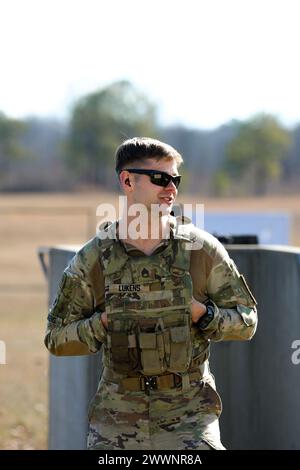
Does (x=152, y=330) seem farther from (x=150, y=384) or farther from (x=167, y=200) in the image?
(x=167, y=200)

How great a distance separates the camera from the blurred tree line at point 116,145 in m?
72.9

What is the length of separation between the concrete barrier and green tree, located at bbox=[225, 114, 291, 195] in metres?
66.7

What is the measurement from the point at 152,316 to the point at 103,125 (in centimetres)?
7418

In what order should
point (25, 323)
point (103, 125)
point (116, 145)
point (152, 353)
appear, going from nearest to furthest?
point (152, 353)
point (25, 323)
point (116, 145)
point (103, 125)

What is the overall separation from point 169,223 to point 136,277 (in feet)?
0.81

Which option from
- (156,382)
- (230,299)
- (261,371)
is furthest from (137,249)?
(261,371)

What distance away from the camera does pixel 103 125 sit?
77.2m

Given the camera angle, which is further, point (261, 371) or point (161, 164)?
point (261, 371)

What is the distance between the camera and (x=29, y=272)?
96.8 ft

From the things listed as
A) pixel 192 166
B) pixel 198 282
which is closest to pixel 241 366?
pixel 198 282

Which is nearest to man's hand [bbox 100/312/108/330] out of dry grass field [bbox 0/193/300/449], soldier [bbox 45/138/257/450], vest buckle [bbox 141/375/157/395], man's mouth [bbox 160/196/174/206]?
soldier [bbox 45/138/257/450]

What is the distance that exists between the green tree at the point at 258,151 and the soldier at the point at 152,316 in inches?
2697

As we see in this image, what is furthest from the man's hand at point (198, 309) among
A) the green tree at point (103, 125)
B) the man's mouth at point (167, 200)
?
the green tree at point (103, 125)

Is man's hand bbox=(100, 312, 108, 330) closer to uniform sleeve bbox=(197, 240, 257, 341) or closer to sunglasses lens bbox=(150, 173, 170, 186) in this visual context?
uniform sleeve bbox=(197, 240, 257, 341)
